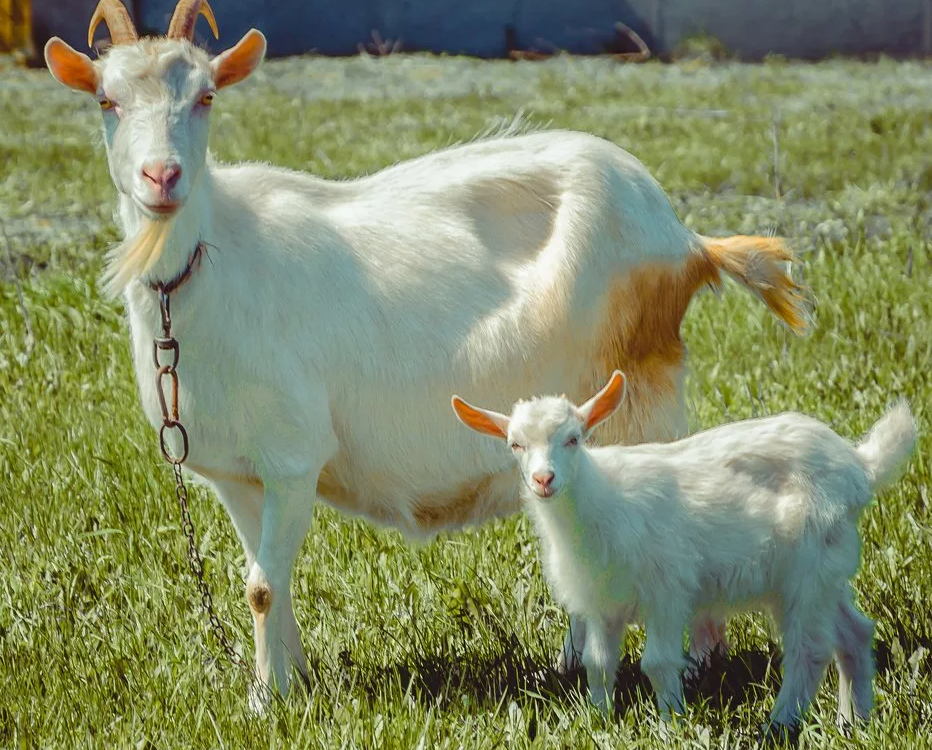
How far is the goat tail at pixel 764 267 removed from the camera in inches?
164

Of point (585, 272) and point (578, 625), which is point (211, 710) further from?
point (585, 272)

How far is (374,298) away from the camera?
392 centimetres

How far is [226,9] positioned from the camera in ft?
52.2

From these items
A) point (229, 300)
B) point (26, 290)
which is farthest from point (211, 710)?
point (26, 290)

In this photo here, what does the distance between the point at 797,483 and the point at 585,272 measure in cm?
93

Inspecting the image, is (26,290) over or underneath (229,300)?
underneath

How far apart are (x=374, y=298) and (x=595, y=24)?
45.2 feet

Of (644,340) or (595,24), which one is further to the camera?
(595,24)

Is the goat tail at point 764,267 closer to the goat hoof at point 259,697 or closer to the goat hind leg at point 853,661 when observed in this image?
the goat hind leg at point 853,661

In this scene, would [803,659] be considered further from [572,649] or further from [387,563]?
[387,563]

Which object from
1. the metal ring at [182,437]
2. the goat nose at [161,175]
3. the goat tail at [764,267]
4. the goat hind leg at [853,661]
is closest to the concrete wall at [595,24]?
the goat tail at [764,267]

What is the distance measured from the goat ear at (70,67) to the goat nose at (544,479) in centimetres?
→ 141

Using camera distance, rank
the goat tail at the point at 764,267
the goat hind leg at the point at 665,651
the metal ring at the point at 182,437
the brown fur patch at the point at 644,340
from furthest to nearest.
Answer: the goat tail at the point at 764,267 < the brown fur patch at the point at 644,340 < the metal ring at the point at 182,437 < the goat hind leg at the point at 665,651

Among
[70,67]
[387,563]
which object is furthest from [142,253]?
[387,563]
